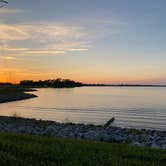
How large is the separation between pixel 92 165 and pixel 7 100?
253ft

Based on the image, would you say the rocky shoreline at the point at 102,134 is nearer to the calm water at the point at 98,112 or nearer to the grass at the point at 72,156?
the grass at the point at 72,156

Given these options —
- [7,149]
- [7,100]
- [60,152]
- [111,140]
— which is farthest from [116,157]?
[7,100]

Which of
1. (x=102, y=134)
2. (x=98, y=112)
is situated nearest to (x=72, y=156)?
(x=102, y=134)

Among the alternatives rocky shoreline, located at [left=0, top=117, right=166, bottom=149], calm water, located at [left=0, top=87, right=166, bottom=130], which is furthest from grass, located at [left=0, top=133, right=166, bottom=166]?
calm water, located at [left=0, top=87, right=166, bottom=130]

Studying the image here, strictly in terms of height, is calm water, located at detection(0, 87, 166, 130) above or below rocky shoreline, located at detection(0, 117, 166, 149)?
below

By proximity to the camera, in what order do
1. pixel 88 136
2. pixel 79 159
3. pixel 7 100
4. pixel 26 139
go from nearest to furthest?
1. pixel 79 159
2. pixel 26 139
3. pixel 88 136
4. pixel 7 100

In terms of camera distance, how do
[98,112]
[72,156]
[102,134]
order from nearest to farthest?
1. [72,156]
2. [102,134]
3. [98,112]

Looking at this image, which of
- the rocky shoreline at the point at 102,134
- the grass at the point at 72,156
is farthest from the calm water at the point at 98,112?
the grass at the point at 72,156

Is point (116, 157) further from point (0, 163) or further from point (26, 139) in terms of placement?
point (26, 139)

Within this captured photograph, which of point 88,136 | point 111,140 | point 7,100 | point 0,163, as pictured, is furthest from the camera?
point 7,100

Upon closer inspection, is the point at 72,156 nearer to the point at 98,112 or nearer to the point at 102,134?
the point at 102,134

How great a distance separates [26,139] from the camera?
12938 millimetres

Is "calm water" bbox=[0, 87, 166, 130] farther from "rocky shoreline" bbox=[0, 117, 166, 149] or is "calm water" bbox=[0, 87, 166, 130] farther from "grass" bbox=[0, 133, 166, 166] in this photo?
"grass" bbox=[0, 133, 166, 166]

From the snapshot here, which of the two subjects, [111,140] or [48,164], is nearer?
[48,164]
